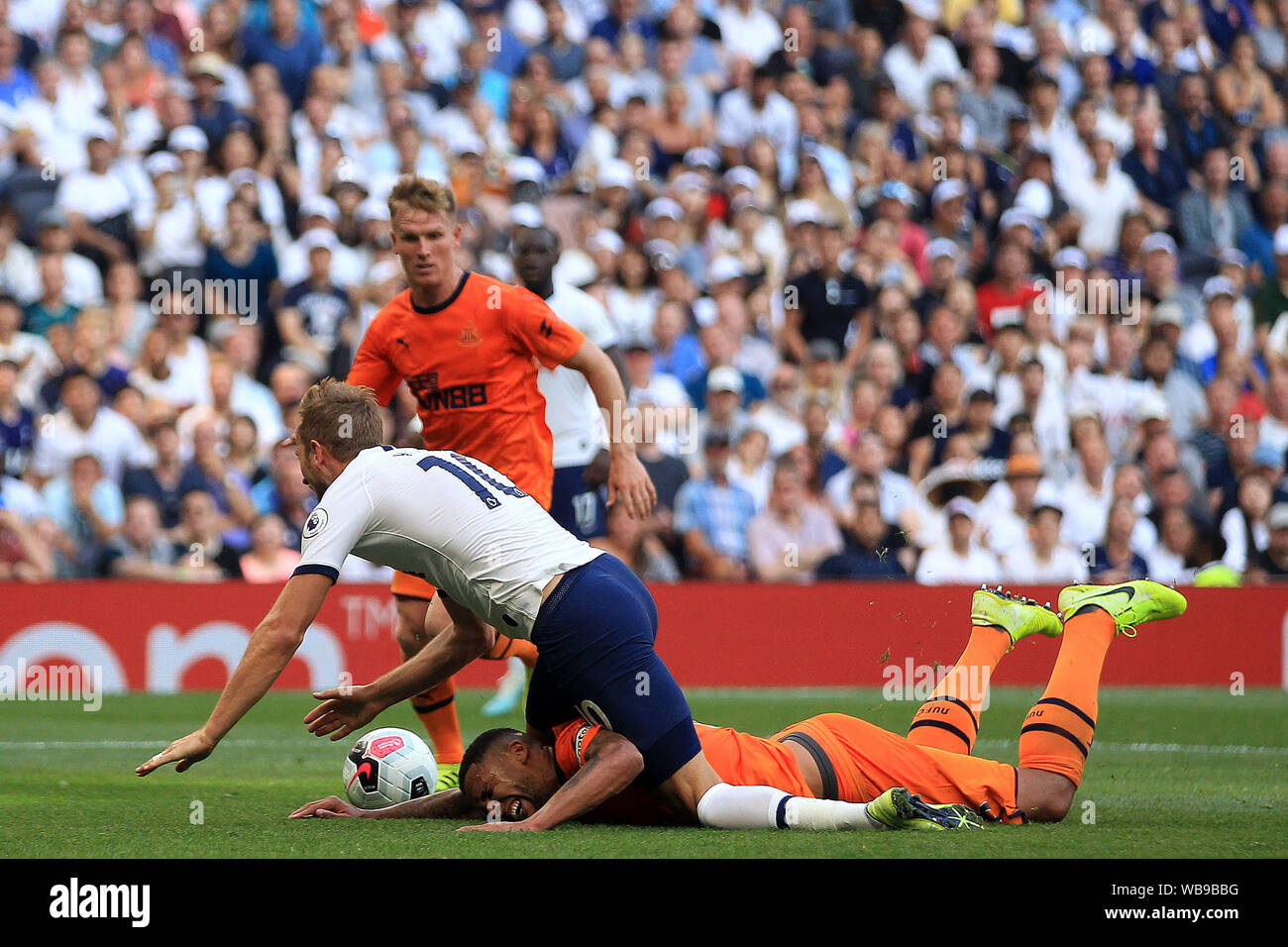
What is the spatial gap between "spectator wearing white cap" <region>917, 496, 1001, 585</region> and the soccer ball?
654 centimetres

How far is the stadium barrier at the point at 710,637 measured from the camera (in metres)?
12.2

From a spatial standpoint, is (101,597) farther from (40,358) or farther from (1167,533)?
(1167,533)

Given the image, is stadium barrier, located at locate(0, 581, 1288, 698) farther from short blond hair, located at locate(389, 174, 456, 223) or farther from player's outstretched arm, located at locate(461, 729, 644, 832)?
player's outstretched arm, located at locate(461, 729, 644, 832)

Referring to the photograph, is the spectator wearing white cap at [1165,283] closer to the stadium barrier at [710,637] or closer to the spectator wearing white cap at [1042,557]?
the spectator wearing white cap at [1042,557]

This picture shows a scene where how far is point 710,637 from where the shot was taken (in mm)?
12906

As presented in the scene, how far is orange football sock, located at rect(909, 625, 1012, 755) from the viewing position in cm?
650

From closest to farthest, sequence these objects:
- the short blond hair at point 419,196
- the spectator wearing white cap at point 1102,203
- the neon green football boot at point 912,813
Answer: the neon green football boot at point 912,813, the short blond hair at point 419,196, the spectator wearing white cap at point 1102,203

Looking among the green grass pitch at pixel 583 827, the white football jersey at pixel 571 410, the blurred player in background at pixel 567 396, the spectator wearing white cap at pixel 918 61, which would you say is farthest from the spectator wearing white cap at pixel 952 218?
the white football jersey at pixel 571 410

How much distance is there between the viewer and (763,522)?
1329 cm

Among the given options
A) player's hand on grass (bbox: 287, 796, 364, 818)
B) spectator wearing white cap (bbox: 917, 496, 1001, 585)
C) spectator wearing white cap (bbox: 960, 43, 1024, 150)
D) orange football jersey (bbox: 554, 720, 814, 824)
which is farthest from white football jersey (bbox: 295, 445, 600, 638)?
spectator wearing white cap (bbox: 960, 43, 1024, 150)

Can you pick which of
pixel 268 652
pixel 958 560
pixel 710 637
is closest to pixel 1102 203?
pixel 958 560

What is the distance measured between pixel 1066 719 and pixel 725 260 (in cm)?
Answer: 949

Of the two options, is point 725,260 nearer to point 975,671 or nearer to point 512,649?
point 512,649

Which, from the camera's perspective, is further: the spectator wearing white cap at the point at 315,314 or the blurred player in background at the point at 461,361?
the spectator wearing white cap at the point at 315,314
